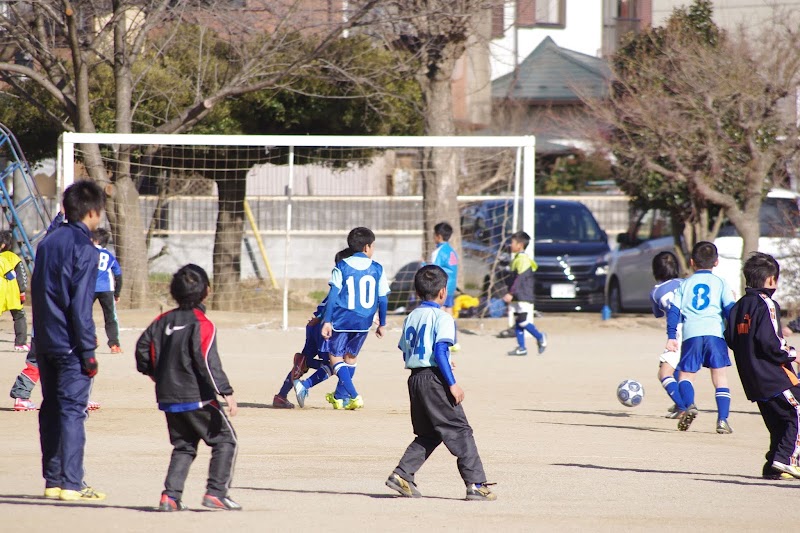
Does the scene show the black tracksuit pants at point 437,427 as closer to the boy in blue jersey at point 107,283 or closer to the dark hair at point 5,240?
the boy in blue jersey at point 107,283

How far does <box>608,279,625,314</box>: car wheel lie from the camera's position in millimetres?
18375

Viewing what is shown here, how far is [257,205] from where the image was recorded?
22047 millimetres

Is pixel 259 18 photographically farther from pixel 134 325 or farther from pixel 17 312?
pixel 17 312

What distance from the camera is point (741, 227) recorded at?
54.3 ft

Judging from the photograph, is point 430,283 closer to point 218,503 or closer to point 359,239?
point 218,503

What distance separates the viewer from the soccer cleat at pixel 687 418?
8.54m

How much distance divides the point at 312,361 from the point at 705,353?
10.9 feet

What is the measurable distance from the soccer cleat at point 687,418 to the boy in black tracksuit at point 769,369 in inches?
63.5

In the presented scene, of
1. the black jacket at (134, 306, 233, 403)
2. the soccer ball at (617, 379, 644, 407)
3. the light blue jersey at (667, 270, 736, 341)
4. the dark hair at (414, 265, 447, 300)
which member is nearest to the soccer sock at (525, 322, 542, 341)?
the soccer ball at (617, 379, 644, 407)

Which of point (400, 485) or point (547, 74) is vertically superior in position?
point (547, 74)

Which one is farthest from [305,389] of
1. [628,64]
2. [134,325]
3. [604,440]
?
[628,64]

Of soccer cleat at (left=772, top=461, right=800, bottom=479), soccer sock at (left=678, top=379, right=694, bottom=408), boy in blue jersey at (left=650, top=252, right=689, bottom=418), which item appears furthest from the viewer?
boy in blue jersey at (left=650, top=252, right=689, bottom=418)

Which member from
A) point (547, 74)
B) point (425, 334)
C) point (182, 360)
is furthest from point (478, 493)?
point (547, 74)

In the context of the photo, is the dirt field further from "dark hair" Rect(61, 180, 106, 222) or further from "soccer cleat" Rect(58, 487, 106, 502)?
"dark hair" Rect(61, 180, 106, 222)
